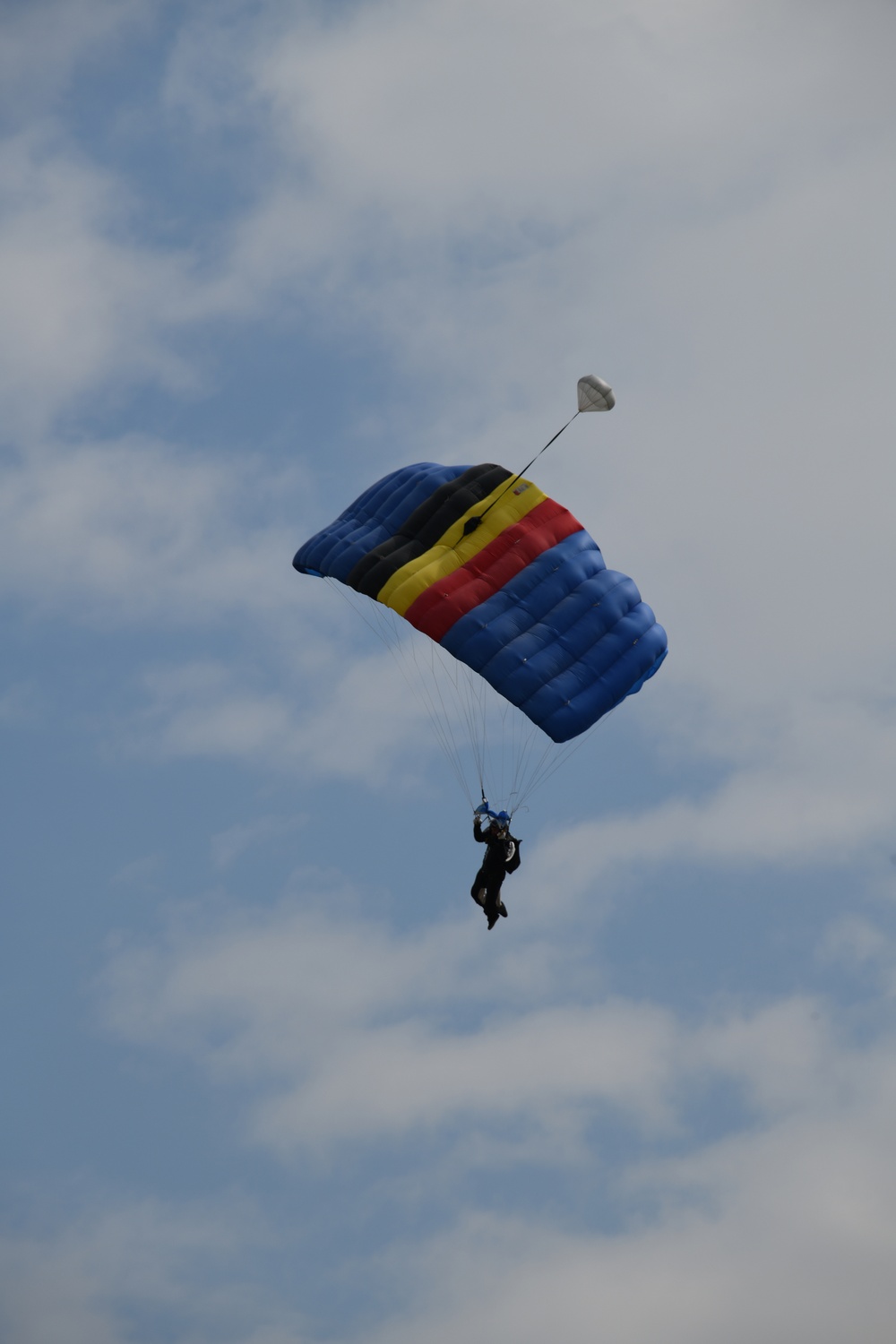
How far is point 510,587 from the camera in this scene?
32438 mm

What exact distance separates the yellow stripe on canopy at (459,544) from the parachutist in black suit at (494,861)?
12.9ft

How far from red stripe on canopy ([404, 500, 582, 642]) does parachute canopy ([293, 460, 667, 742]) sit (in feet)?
0.05

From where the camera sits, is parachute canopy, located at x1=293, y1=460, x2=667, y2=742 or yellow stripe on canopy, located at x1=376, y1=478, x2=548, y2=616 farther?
yellow stripe on canopy, located at x1=376, y1=478, x2=548, y2=616

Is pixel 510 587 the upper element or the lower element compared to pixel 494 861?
upper

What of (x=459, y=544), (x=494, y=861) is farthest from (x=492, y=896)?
(x=459, y=544)

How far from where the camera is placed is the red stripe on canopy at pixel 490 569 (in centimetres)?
3197

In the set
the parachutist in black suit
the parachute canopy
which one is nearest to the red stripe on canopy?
the parachute canopy

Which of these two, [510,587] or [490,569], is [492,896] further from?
[490,569]

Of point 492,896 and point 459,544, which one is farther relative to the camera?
point 459,544

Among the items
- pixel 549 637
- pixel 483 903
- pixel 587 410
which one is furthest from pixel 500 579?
pixel 483 903

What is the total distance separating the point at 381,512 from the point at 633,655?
17.9 feet

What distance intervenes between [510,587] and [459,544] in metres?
1.28

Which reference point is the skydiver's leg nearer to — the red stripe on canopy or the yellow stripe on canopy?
the red stripe on canopy

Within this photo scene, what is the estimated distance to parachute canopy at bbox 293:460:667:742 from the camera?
31359mm
